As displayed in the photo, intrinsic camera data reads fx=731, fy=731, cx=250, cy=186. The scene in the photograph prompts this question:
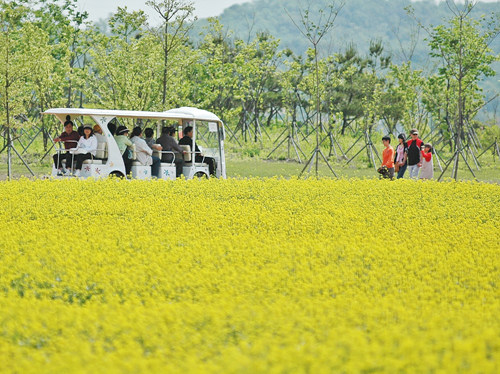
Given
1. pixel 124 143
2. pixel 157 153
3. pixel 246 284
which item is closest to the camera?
pixel 246 284

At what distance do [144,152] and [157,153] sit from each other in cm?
60

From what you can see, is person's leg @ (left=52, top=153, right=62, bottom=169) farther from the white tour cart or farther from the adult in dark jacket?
the adult in dark jacket

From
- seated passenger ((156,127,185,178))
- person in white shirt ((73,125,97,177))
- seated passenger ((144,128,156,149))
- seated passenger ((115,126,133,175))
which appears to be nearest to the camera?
person in white shirt ((73,125,97,177))

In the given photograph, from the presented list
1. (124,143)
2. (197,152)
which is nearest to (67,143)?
(124,143)

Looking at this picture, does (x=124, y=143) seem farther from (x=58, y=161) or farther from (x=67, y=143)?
(x=58, y=161)

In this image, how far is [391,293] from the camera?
554cm

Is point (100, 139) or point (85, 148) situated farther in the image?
point (100, 139)

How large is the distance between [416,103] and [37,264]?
85.0 ft

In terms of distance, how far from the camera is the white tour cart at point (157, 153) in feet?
44.1

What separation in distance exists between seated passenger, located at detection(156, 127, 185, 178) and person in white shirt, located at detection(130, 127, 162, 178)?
0.27m

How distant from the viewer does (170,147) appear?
14570mm

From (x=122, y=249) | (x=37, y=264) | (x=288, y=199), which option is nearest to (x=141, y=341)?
(x=37, y=264)

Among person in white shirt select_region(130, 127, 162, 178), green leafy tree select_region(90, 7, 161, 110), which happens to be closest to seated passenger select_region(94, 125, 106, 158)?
person in white shirt select_region(130, 127, 162, 178)

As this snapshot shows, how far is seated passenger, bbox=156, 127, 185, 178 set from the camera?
14.5 m
